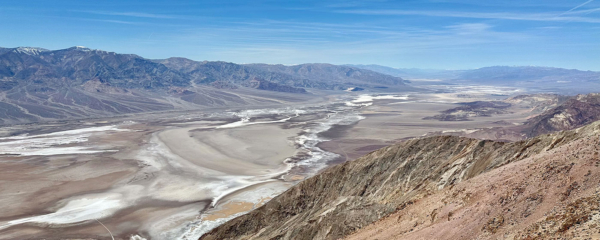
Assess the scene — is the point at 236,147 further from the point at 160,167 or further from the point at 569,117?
the point at 569,117

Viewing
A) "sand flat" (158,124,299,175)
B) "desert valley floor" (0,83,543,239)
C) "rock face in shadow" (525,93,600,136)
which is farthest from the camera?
"rock face in shadow" (525,93,600,136)

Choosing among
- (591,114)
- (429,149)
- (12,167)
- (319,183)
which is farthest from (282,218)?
(591,114)

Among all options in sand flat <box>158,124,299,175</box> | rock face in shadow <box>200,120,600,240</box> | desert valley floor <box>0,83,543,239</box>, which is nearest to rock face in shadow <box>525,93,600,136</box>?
desert valley floor <box>0,83,543,239</box>

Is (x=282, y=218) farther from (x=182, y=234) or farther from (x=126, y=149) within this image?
(x=126, y=149)

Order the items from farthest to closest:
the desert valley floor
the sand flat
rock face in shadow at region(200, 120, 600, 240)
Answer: the sand flat < the desert valley floor < rock face in shadow at region(200, 120, 600, 240)

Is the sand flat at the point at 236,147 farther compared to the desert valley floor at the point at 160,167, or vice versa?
the sand flat at the point at 236,147

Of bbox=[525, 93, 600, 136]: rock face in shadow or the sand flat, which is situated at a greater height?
bbox=[525, 93, 600, 136]: rock face in shadow

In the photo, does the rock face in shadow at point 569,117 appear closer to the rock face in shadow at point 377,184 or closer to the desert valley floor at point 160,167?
the desert valley floor at point 160,167

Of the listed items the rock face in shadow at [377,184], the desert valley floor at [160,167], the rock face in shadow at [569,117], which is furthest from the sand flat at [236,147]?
the rock face in shadow at [569,117]

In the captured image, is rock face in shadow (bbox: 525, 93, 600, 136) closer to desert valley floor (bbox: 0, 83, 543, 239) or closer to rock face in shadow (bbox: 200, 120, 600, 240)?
desert valley floor (bbox: 0, 83, 543, 239)
